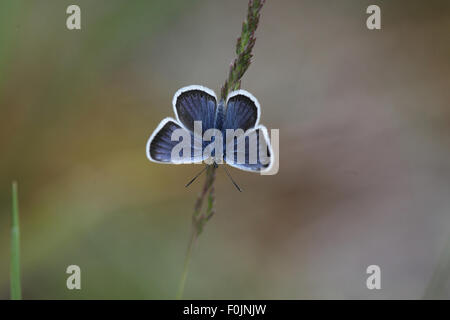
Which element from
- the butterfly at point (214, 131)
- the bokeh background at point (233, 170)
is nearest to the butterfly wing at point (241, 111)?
the butterfly at point (214, 131)

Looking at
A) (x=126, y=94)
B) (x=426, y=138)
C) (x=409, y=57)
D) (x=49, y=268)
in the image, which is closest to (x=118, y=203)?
(x=49, y=268)

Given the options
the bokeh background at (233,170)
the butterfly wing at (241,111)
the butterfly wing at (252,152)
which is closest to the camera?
the butterfly wing at (252,152)

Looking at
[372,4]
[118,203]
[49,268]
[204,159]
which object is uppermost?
[372,4]

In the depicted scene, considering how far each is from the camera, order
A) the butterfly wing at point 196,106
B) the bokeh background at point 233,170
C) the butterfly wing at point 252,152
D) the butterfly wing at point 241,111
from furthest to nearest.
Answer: the bokeh background at point 233,170 → the butterfly wing at point 196,106 → the butterfly wing at point 241,111 → the butterfly wing at point 252,152

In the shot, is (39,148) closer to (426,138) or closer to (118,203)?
(118,203)

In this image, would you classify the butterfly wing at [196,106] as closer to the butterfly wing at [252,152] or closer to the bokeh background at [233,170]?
the butterfly wing at [252,152]

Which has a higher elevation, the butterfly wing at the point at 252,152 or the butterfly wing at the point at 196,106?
the butterfly wing at the point at 196,106
